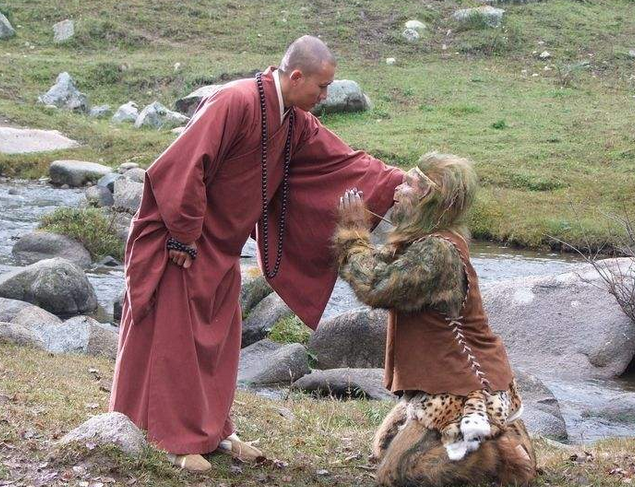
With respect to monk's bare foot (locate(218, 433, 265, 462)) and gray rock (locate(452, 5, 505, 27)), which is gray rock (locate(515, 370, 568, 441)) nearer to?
monk's bare foot (locate(218, 433, 265, 462))

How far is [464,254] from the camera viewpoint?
241 inches

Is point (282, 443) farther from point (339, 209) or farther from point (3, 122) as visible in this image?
point (3, 122)

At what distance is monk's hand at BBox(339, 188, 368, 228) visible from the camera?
648 centimetres

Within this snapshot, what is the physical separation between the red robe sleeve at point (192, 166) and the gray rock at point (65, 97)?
20928mm

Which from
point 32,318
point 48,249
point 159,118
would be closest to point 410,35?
point 159,118

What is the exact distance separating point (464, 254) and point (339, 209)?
871mm

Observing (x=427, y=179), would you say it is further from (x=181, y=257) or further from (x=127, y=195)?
(x=127, y=195)

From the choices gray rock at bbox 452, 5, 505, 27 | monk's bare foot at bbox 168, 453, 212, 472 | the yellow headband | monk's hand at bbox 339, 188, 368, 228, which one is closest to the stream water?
monk's hand at bbox 339, 188, 368, 228

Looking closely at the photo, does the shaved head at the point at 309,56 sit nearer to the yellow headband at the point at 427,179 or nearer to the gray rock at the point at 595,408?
the yellow headband at the point at 427,179

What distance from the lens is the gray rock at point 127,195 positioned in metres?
18.7

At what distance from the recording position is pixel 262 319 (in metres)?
13.8

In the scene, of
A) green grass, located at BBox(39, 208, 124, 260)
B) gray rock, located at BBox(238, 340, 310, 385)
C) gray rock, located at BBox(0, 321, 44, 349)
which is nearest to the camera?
gray rock, located at BBox(0, 321, 44, 349)

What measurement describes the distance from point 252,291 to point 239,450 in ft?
24.9

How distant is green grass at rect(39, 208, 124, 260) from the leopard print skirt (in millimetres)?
11089
